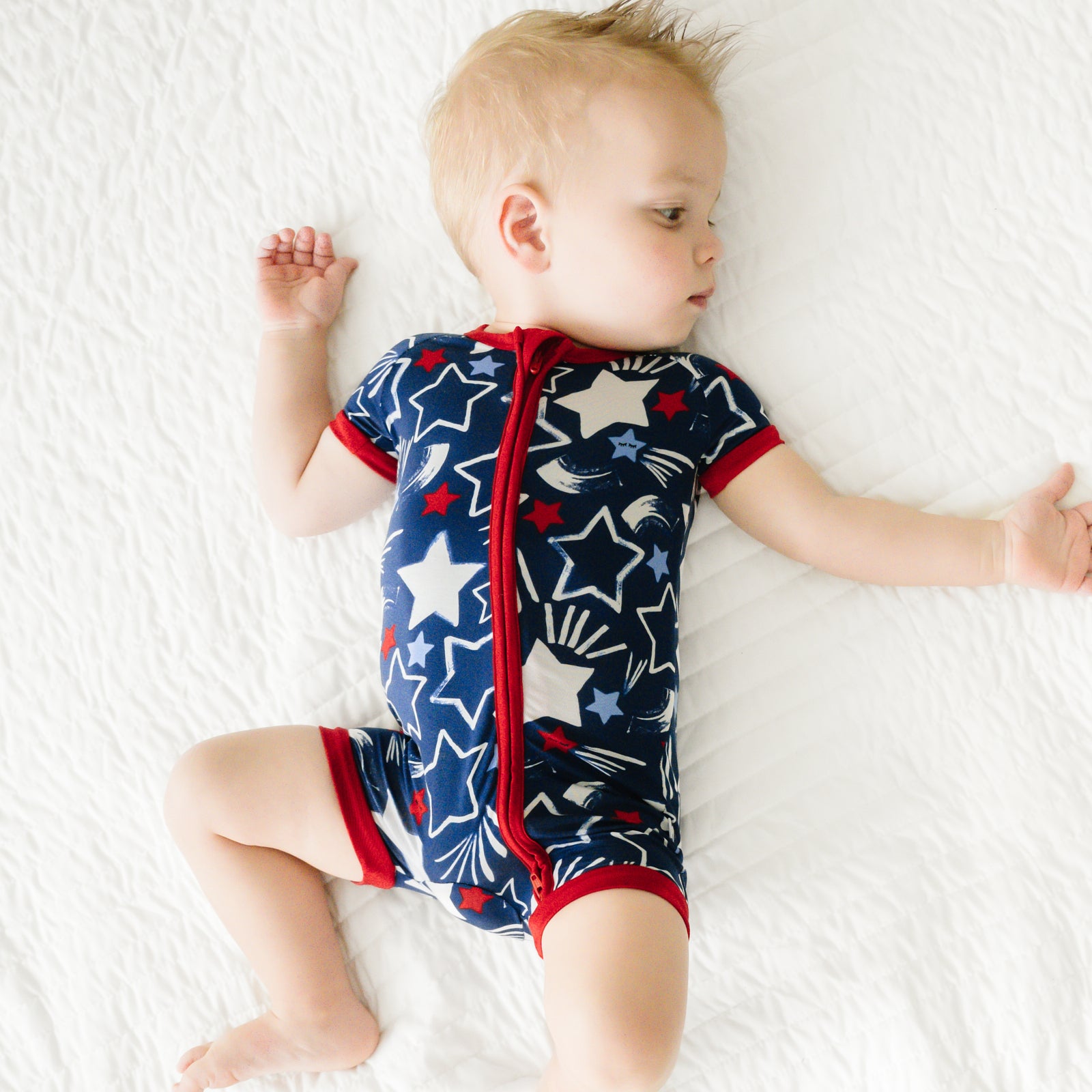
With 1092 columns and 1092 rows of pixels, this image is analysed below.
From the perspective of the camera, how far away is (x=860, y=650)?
1.10m

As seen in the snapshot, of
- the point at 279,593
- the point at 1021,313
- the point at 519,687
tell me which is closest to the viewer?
the point at 519,687

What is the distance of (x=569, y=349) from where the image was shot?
111cm

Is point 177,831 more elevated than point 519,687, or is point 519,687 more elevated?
point 519,687

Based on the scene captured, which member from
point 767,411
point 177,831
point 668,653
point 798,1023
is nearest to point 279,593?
point 177,831

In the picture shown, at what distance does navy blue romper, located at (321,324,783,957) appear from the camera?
99 cm

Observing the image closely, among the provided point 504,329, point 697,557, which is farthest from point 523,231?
point 697,557

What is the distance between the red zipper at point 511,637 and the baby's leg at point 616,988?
0.21 ft

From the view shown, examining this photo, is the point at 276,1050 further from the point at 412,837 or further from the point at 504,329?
the point at 504,329

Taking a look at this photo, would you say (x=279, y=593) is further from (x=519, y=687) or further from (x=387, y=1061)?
(x=387, y=1061)

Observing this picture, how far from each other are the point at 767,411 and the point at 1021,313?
11.2 inches

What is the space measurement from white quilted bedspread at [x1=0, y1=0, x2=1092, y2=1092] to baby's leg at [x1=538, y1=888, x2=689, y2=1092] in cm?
19

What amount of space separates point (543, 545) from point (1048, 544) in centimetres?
51

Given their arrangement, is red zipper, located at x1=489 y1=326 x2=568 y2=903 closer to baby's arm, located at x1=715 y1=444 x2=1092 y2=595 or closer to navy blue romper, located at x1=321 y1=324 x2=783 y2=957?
navy blue romper, located at x1=321 y1=324 x2=783 y2=957

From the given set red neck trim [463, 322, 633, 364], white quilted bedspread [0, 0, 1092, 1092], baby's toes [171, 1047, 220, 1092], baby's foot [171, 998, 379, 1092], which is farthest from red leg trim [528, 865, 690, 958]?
red neck trim [463, 322, 633, 364]
